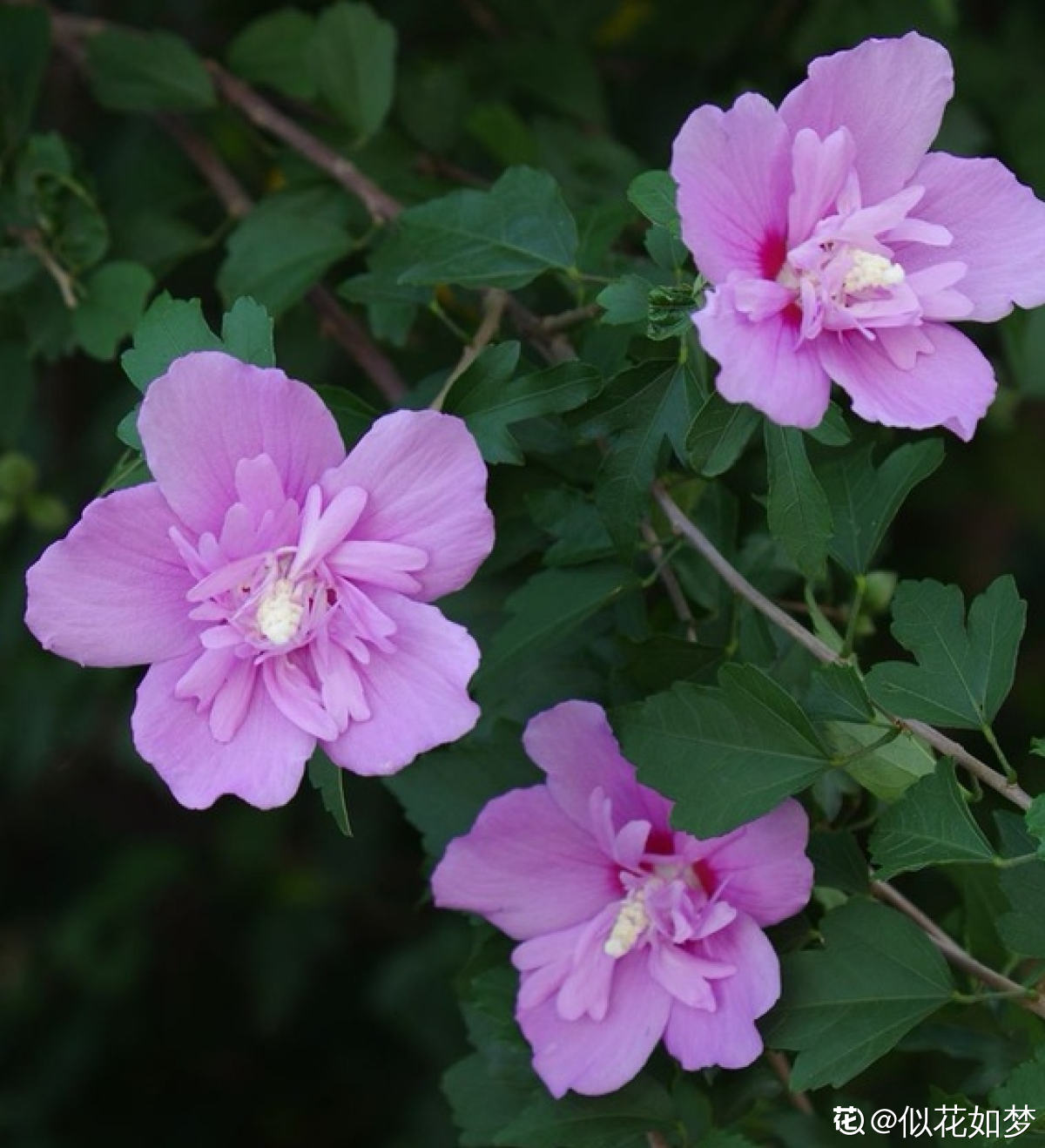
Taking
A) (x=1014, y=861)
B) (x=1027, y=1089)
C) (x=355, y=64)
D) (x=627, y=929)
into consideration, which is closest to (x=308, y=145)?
(x=355, y=64)

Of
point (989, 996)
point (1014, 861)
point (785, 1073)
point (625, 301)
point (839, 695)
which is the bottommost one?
point (785, 1073)

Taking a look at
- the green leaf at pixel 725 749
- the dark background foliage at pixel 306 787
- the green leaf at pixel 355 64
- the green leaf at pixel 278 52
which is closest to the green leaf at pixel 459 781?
the green leaf at pixel 725 749

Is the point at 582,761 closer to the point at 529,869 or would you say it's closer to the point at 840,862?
the point at 529,869

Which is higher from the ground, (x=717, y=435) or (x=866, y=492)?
(x=717, y=435)

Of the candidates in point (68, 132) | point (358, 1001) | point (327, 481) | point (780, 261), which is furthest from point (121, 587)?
point (358, 1001)

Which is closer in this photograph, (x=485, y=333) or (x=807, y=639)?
(x=807, y=639)

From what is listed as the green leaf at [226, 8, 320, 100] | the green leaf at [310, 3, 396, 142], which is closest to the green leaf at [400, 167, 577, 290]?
the green leaf at [310, 3, 396, 142]
